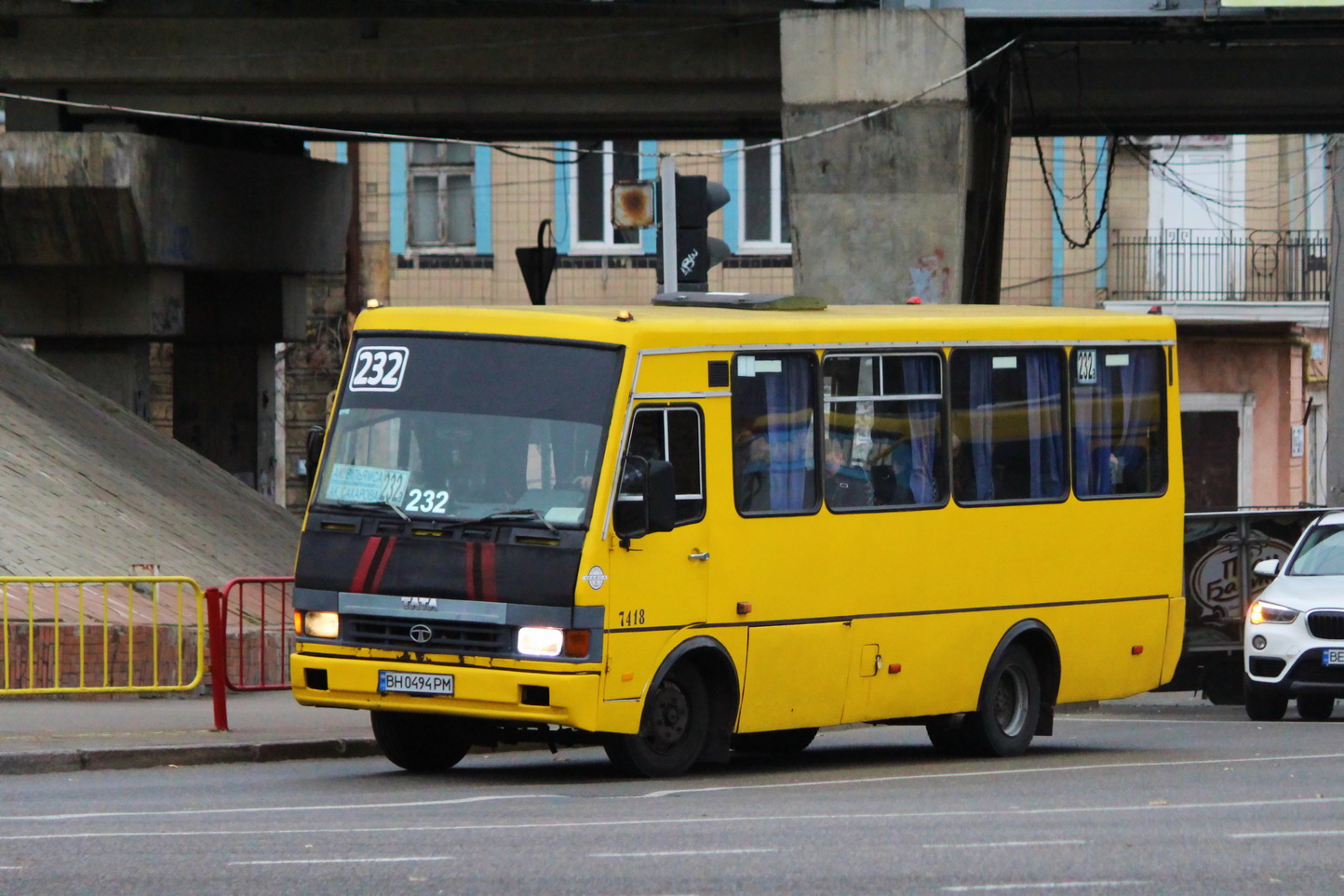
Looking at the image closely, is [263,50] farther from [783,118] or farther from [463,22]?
[783,118]

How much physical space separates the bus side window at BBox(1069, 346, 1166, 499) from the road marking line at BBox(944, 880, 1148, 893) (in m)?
6.63

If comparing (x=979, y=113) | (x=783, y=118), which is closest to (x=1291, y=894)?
(x=783, y=118)

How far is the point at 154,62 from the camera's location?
2625 cm

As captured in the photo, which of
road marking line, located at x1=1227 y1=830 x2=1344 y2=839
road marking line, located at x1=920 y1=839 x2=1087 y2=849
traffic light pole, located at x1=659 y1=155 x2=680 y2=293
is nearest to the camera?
road marking line, located at x1=920 y1=839 x2=1087 y2=849

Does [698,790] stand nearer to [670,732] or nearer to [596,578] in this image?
[670,732]

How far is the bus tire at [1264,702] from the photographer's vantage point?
63.7 ft

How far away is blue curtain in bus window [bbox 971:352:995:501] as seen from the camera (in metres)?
14.4

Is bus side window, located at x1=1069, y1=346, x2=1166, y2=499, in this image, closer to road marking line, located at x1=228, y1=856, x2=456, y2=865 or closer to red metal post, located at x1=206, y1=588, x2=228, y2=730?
red metal post, located at x1=206, y1=588, x2=228, y2=730

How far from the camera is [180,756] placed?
45.6 feet

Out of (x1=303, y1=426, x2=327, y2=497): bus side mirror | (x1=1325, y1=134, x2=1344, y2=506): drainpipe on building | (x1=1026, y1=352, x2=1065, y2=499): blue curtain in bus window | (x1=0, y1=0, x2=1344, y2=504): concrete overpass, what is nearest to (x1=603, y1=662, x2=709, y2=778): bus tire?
(x1=303, y1=426, x2=327, y2=497): bus side mirror

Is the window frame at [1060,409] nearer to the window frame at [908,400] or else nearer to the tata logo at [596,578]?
the window frame at [908,400]

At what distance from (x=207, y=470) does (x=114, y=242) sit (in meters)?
2.89

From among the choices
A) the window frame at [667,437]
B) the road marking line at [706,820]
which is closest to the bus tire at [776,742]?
the window frame at [667,437]

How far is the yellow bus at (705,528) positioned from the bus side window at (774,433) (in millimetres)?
19
